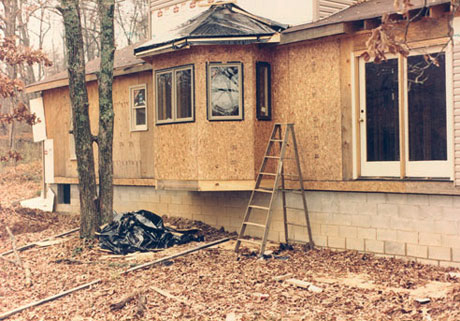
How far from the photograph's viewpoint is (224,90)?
11477mm

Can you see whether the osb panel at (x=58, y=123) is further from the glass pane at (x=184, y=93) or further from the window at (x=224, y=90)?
the window at (x=224, y=90)

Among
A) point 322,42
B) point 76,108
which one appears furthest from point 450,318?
point 76,108

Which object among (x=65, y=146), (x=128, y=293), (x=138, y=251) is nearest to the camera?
(x=128, y=293)

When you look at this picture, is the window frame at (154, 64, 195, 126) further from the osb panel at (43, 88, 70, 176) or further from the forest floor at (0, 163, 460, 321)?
the osb panel at (43, 88, 70, 176)

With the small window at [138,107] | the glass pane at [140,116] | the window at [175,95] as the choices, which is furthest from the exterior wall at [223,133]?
the glass pane at [140,116]

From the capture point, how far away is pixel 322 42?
1066 centimetres

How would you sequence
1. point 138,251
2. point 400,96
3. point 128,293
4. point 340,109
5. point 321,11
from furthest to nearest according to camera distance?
1. point 321,11
2. point 138,251
3. point 340,109
4. point 400,96
5. point 128,293

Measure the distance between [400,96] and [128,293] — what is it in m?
5.55

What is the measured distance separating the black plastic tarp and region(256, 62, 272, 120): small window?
2.95 m

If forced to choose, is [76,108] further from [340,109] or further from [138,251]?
[340,109]

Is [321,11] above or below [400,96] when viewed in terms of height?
above

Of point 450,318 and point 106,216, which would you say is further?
point 106,216

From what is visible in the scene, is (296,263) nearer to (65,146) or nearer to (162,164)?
(162,164)

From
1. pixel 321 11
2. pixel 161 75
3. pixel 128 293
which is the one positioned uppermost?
pixel 321 11
